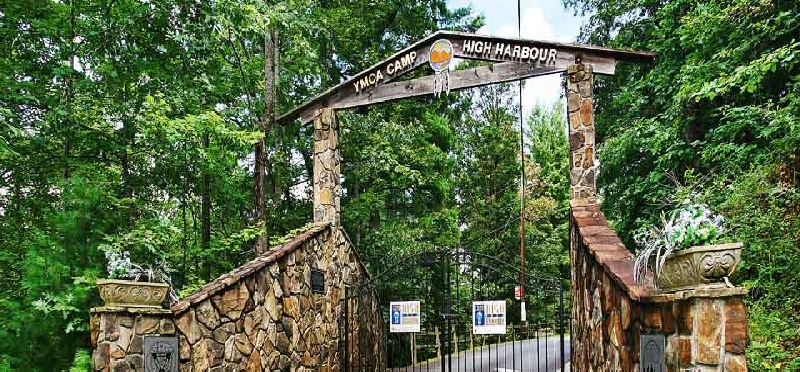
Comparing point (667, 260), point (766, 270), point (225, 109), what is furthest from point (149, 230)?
point (766, 270)

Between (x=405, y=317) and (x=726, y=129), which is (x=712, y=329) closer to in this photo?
(x=405, y=317)

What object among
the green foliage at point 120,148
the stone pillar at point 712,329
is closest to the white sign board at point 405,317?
the green foliage at point 120,148

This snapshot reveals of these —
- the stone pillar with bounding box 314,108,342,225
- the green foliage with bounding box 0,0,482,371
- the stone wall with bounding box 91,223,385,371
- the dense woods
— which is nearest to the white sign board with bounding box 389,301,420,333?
the stone wall with bounding box 91,223,385,371

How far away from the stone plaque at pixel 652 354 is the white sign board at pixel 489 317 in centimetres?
304

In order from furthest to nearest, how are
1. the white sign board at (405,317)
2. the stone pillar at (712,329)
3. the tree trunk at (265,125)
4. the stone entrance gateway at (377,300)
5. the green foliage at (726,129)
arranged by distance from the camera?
1. the tree trunk at (265,125)
2. the white sign board at (405,317)
3. the green foliage at (726,129)
4. the stone entrance gateway at (377,300)
5. the stone pillar at (712,329)

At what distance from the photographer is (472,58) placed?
19.3 feet

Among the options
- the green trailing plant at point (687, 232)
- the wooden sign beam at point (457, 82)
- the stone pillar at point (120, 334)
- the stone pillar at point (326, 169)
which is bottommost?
the stone pillar at point (120, 334)

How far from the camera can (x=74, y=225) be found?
5312 millimetres

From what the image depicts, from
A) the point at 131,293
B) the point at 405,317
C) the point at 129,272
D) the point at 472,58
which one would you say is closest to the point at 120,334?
the point at 131,293

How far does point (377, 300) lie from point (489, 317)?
192 centimetres

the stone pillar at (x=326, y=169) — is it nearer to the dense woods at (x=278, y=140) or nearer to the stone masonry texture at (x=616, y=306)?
the dense woods at (x=278, y=140)

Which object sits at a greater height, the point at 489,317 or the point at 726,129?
the point at 726,129

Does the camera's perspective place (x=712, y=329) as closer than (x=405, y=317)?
Yes

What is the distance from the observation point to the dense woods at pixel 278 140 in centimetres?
532
